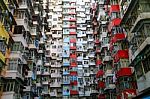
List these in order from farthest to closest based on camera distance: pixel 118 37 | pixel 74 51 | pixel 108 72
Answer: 1. pixel 74 51
2. pixel 108 72
3. pixel 118 37

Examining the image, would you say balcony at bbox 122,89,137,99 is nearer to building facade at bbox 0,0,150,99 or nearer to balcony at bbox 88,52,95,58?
building facade at bbox 0,0,150,99

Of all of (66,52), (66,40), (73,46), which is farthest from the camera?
(66,40)

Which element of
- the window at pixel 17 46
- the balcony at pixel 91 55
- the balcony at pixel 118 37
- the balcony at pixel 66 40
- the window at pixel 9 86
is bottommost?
the window at pixel 9 86

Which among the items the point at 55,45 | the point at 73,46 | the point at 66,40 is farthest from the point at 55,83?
the point at 66,40

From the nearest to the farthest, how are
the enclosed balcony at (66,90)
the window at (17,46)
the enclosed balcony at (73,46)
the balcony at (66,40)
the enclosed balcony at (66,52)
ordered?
the window at (17,46), the enclosed balcony at (66,90), the enclosed balcony at (66,52), the enclosed balcony at (73,46), the balcony at (66,40)

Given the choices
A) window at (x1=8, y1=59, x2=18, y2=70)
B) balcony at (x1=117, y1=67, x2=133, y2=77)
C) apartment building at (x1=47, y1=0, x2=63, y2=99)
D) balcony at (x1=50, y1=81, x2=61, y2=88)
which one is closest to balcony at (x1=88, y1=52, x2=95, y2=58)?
apartment building at (x1=47, y1=0, x2=63, y2=99)

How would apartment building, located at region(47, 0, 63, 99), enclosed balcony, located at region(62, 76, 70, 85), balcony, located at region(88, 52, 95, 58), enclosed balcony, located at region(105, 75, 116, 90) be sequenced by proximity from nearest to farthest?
1. enclosed balcony, located at region(105, 75, 116, 90)
2. enclosed balcony, located at region(62, 76, 70, 85)
3. apartment building, located at region(47, 0, 63, 99)
4. balcony, located at region(88, 52, 95, 58)

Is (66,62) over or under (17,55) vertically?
over

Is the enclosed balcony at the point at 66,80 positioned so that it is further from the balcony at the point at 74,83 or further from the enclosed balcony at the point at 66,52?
the enclosed balcony at the point at 66,52

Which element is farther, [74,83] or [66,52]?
[66,52]

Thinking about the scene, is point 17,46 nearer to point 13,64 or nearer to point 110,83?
point 13,64

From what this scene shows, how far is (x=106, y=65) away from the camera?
1499 inches

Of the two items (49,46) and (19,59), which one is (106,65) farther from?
(49,46)

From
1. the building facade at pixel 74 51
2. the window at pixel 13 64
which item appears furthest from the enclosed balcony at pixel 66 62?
the window at pixel 13 64
